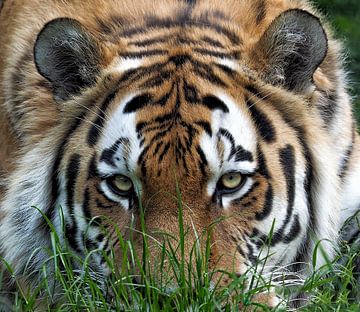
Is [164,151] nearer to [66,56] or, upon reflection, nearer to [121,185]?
[121,185]

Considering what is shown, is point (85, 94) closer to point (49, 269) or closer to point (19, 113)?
point (19, 113)

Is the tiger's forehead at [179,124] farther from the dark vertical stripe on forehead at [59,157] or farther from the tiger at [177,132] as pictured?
the dark vertical stripe on forehead at [59,157]

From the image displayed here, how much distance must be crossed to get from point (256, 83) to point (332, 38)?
35.4 inches

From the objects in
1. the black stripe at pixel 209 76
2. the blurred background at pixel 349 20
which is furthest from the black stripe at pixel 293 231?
the blurred background at pixel 349 20

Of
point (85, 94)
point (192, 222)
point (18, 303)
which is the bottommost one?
point (18, 303)

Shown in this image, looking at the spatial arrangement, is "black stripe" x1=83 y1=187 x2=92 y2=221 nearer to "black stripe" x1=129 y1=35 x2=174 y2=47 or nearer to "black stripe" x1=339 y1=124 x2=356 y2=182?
"black stripe" x1=129 y1=35 x2=174 y2=47

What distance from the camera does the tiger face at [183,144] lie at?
12.4ft

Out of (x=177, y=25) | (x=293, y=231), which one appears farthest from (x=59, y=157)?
(x=293, y=231)

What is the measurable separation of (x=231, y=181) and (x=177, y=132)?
0.26 metres

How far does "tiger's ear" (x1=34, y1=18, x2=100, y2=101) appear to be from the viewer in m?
4.02

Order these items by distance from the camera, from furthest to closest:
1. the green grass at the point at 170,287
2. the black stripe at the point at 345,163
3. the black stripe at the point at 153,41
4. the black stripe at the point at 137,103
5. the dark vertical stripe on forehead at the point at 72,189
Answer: the black stripe at the point at 345,163
the black stripe at the point at 153,41
the dark vertical stripe on forehead at the point at 72,189
the black stripe at the point at 137,103
the green grass at the point at 170,287

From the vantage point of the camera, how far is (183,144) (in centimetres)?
381

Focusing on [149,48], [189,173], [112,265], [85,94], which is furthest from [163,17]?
[112,265]

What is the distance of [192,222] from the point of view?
3705 millimetres
